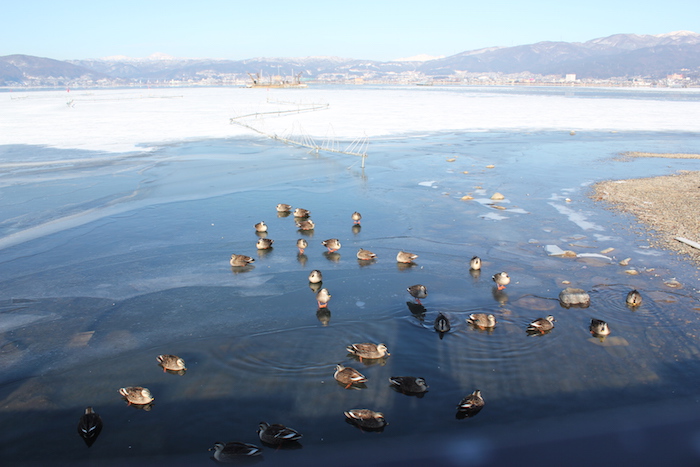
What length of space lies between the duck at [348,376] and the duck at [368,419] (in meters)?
0.73

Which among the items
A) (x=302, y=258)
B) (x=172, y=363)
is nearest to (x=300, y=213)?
(x=302, y=258)

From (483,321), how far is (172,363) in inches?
194

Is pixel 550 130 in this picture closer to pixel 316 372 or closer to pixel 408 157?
pixel 408 157

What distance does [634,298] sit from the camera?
893 centimetres

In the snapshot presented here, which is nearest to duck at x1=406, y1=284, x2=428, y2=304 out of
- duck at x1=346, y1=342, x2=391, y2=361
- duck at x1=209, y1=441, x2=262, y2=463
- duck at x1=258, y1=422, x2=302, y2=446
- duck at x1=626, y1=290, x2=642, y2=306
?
duck at x1=346, y1=342, x2=391, y2=361

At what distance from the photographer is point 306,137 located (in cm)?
3175

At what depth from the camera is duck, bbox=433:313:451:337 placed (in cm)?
822

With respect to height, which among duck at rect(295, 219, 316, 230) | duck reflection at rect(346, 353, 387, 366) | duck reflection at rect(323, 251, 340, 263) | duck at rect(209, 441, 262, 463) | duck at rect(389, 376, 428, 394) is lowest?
duck at rect(209, 441, 262, 463)

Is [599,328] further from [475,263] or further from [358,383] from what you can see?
[358,383]

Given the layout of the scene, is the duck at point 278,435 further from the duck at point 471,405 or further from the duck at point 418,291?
the duck at point 418,291

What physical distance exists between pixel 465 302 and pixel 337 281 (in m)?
2.61

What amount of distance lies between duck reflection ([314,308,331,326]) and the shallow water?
84mm

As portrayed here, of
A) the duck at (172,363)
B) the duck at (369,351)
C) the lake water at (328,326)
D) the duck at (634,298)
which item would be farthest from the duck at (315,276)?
the duck at (634,298)

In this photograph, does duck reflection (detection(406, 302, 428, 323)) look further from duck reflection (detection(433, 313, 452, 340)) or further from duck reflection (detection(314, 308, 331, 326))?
duck reflection (detection(314, 308, 331, 326))
